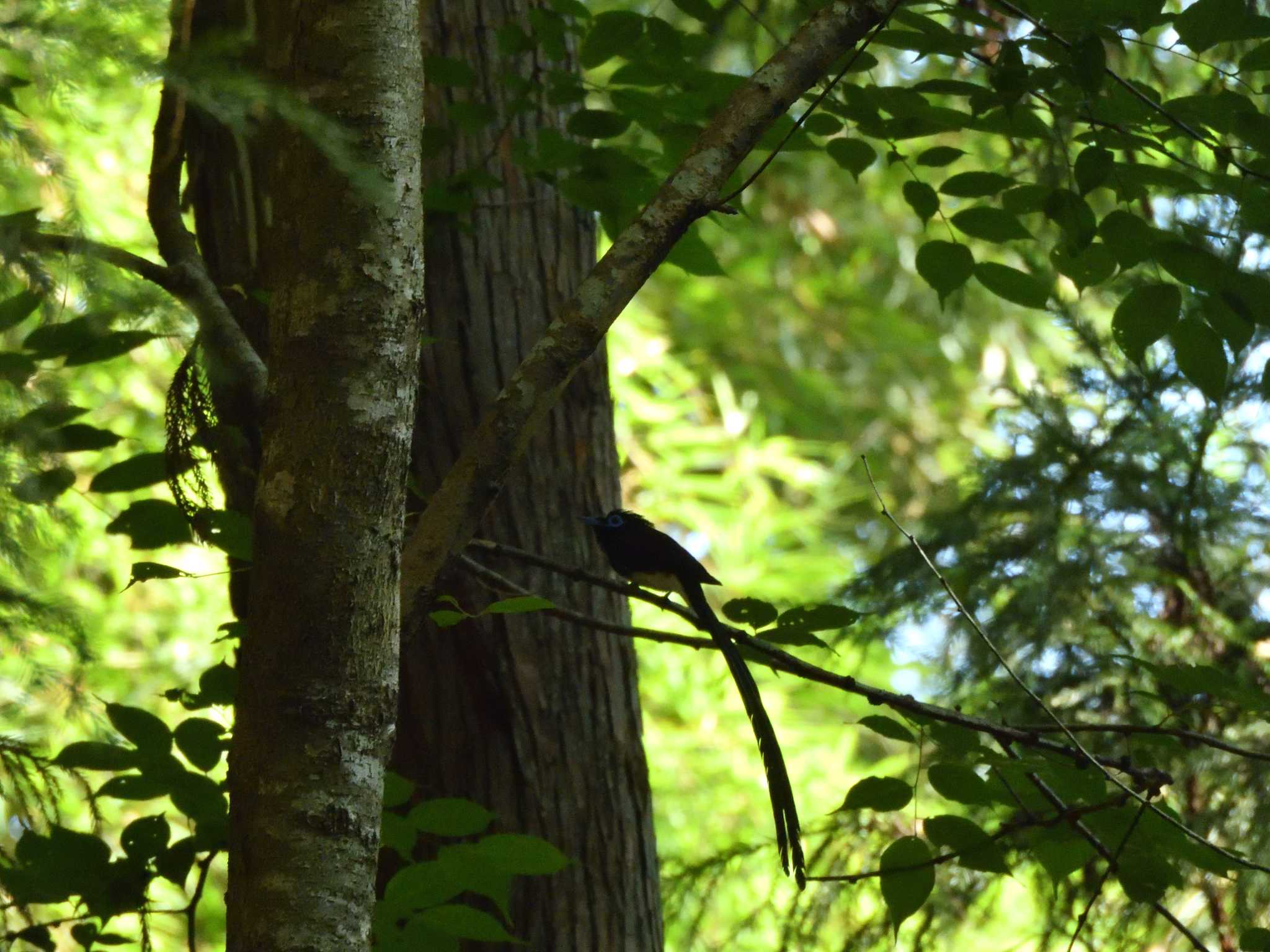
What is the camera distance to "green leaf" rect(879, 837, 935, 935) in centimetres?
168

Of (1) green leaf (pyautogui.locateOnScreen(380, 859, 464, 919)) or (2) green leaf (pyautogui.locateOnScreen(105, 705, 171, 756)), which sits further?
Answer: (2) green leaf (pyautogui.locateOnScreen(105, 705, 171, 756))

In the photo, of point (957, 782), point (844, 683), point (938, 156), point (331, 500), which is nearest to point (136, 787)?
point (331, 500)

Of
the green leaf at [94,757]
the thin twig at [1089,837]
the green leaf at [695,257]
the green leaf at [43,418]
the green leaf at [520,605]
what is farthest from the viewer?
the green leaf at [695,257]

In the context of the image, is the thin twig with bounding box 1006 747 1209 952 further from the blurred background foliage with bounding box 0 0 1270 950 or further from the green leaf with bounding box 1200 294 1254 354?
the green leaf with bounding box 1200 294 1254 354

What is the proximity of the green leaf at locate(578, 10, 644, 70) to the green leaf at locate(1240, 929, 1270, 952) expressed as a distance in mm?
1638

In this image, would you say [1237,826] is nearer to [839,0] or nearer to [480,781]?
[480,781]

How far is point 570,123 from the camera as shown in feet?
6.93

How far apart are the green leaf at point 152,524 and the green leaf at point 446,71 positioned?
924 mm

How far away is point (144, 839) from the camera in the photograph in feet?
5.92

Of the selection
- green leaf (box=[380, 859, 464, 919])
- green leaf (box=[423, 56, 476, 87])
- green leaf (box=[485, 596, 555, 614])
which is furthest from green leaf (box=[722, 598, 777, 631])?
green leaf (box=[423, 56, 476, 87])

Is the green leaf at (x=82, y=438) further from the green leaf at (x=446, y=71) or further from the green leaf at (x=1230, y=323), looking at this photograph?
the green leaf at (x=1230, y=323)

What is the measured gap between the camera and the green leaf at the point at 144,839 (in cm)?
180

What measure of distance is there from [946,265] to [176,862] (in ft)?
5.22

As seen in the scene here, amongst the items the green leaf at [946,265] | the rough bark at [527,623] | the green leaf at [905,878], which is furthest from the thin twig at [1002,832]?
the green leaf at [946,265]
